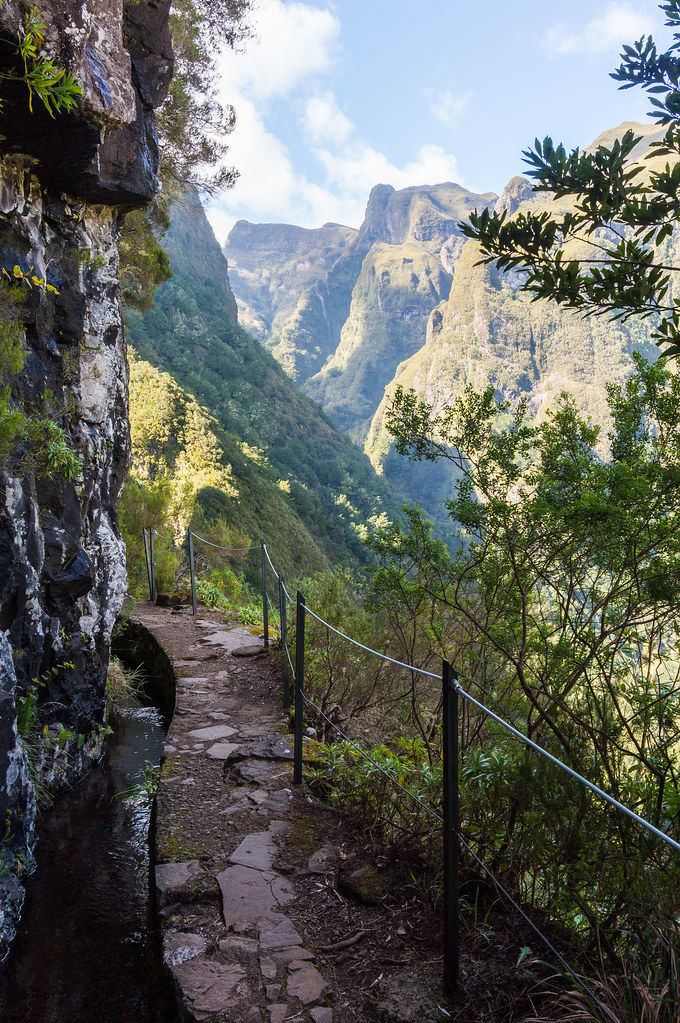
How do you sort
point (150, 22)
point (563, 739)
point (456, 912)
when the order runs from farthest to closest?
1. point (150, 22)
2. point (563, 739)
3. point (456, 912)

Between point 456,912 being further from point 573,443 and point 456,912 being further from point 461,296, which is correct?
point 461,296

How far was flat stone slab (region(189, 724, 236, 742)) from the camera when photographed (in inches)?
161

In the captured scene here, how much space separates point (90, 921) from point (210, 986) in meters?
1.08

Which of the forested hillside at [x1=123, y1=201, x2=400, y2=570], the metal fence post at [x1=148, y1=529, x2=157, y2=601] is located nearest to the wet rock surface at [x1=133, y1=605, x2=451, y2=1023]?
the metal fence post at [x1=148, y1=529, x2=157, y2=601]

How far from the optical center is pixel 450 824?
71.6 inches

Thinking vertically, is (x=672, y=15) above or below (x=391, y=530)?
above

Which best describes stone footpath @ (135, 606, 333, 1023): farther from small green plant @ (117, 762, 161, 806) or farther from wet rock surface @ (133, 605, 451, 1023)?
small green plant @ (117, 762, 161, 806)

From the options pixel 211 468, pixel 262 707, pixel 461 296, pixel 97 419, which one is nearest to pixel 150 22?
pixel 97 419

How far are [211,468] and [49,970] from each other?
16.1 metres

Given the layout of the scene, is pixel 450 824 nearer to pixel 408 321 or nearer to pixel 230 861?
pixel 230 861

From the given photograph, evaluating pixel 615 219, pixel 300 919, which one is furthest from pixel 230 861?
pixel 615 219

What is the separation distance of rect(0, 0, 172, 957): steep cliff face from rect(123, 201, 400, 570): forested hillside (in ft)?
28.8

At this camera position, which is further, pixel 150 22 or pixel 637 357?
pixel 150 22

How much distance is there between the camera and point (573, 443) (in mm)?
3115
